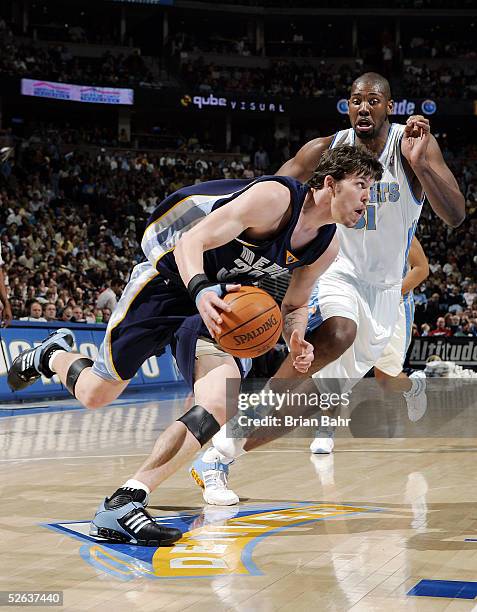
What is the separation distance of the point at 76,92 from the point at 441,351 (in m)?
16.6

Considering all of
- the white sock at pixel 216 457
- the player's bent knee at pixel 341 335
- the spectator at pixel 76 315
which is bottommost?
the spectator at pixel 76 315

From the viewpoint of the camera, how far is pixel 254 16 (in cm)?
3350

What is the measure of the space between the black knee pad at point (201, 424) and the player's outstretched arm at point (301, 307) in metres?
0.57

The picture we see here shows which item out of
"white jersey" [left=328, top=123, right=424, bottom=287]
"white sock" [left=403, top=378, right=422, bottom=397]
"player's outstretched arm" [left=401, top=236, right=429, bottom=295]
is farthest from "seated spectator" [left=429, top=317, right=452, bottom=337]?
"white jersey" [left=328, top=123, right=424, bottom=287]

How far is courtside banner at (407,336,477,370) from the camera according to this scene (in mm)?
16766

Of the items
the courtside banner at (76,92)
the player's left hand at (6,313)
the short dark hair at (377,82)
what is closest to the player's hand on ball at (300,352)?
the short dark hair at (377,82)

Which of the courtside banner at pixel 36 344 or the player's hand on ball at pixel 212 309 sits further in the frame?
the courtside banner at pixel 36 344

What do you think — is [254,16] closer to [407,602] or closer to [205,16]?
[205,16]

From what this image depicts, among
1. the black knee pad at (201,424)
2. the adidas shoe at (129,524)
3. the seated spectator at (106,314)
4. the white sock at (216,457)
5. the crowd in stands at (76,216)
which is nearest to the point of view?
the adidas shoe at (129,524)

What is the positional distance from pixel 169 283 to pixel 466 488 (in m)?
2.31

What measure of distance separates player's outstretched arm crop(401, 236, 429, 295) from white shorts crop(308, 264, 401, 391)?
66.8 inches

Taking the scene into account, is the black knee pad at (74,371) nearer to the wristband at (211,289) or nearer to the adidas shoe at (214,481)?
the adidas shoe at (214,481)

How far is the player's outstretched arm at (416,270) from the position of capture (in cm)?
740

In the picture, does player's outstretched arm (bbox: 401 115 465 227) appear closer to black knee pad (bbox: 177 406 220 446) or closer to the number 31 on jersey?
the number 31 on jersey
